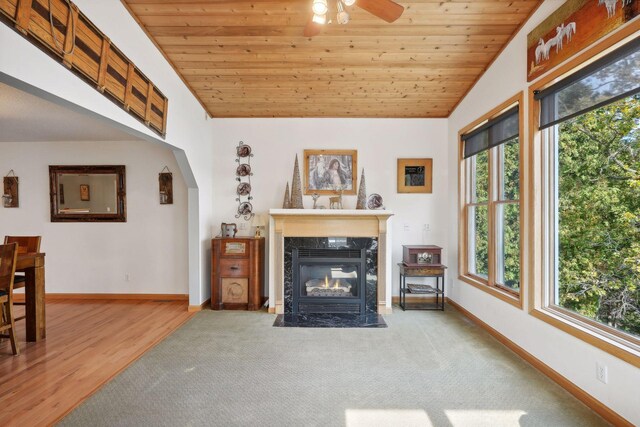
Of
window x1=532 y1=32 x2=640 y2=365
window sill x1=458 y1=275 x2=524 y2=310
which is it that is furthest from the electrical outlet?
window sill x1=458 y1=275 x2=524 y2=310

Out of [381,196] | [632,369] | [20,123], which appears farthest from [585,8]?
[20,123]

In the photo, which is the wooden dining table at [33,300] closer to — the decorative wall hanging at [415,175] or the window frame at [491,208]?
the decorative wall hanging at [415,175]

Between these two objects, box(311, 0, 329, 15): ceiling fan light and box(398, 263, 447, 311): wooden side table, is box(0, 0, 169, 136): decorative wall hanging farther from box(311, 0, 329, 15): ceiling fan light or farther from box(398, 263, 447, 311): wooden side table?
box(398, 263, 447, 311): wooden side table

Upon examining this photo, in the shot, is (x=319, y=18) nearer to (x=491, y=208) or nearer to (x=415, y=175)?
(x=491, y=208)

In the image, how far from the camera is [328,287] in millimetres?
4305

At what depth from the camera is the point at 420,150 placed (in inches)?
187

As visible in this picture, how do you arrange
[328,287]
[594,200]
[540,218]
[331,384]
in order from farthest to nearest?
[328,287] < [540,218] < [331,384] < [594,200]

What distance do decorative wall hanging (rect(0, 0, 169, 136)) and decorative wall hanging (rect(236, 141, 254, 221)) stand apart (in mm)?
1486

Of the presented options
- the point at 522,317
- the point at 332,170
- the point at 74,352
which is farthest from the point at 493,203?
the point at 74,352

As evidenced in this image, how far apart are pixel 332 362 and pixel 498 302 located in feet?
6.07

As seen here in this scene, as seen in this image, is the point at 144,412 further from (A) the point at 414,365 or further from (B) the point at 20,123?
(B) the point at 20,123

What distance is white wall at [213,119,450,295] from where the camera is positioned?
4715 mm

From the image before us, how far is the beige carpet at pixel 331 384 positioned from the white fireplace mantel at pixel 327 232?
2.27 ft

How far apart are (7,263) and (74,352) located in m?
1.00
